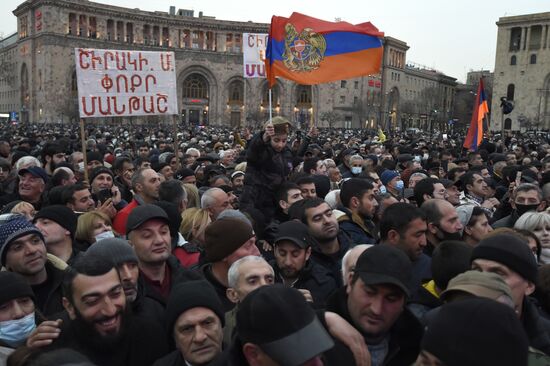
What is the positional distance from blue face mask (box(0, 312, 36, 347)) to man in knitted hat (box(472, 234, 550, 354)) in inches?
108

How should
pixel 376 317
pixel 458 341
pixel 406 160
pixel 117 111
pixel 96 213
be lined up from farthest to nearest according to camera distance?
1. pixel 406 160
2. pixel 117 111
3. pixel 96 213
4. pixel 376 317
5. pixel 458 341

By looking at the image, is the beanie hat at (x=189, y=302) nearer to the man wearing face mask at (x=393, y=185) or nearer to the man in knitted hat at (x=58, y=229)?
the man in knitted hat at (x=58, y=229)

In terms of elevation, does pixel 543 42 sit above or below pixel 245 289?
above

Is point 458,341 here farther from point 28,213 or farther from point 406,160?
point 406,160

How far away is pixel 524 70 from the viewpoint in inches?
2504

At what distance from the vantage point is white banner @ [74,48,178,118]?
7.94 meters

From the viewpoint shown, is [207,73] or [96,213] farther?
[207,73]

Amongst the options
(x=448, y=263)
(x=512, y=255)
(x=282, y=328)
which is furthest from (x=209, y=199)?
(x=282, y=328)

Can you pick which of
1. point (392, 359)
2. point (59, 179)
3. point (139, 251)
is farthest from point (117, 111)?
point (392, 359)

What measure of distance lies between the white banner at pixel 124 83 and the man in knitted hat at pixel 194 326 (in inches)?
224

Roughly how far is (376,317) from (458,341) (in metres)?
0.73

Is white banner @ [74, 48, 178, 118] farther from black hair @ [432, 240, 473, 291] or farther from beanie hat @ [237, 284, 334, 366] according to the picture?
beanie hat @ [237, 284, 334, 366]

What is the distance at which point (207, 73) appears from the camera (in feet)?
224

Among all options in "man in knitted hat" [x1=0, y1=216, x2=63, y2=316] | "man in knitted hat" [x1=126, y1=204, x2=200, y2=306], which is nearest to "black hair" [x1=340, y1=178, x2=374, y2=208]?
"man in knitted hat" [x1=126, y1=204, x2=200, y2=306]
